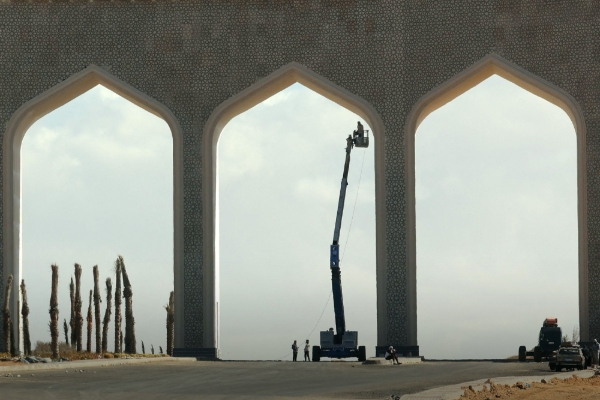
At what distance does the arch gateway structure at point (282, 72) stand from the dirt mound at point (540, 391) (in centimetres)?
823

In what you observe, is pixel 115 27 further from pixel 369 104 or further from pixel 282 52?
pixel 369 104

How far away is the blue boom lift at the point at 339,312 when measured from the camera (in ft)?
68.0

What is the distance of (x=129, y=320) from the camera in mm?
24109

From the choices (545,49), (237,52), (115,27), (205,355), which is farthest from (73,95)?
(545,49)

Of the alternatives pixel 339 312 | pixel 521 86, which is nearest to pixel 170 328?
pixel 339 312

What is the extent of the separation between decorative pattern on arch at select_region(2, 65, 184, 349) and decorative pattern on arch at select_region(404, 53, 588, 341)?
161 inches

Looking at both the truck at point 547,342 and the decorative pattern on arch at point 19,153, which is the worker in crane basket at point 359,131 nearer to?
the decorative pattern on arch at point 19,153

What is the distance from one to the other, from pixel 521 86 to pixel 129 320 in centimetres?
936

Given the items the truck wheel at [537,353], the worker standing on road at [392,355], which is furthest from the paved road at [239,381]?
the truck wheel at [537,353]

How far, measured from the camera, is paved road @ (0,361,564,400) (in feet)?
35.2

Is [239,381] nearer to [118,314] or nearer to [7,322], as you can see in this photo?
[7,322]

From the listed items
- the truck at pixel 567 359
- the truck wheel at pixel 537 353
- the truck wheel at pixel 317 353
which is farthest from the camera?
the truck wheel at pixel 317 353

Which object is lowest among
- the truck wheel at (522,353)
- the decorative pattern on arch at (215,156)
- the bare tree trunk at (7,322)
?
the truck wheel at (522,353)

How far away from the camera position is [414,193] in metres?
20.6
